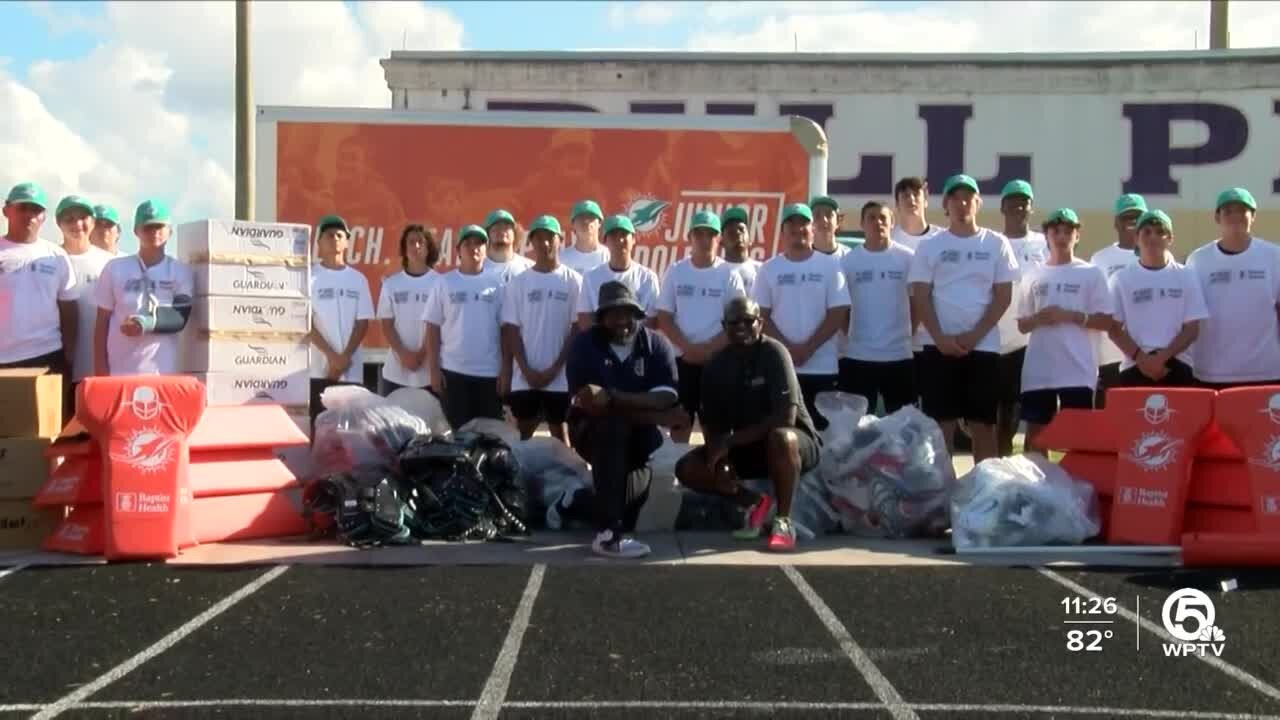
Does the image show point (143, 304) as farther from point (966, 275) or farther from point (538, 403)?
point (966, 275)

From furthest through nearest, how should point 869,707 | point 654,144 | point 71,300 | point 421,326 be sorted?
point 654,144 < point 421,326 < point 71,300 < point 869,707

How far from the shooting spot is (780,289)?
365 inches

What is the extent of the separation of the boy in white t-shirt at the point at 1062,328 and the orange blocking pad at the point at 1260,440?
1485 mm

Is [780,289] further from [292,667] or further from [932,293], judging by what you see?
[292,667]

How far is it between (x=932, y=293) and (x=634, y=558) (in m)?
2.96

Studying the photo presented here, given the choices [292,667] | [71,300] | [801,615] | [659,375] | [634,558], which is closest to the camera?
[292,667]

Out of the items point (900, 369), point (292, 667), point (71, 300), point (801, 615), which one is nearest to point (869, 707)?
point (801, 615)

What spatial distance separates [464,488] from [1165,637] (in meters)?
4.17

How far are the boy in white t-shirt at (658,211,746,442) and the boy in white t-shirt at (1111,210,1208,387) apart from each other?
2549mm

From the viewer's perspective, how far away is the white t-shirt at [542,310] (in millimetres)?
9547

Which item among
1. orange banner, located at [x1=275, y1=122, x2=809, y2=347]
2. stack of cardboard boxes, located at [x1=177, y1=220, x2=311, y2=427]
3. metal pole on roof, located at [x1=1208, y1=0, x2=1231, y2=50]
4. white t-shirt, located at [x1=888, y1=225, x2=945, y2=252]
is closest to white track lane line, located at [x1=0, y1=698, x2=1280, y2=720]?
stack of cardboard boxes, located at [x1=177, y1=220, x2=311, y2=427]

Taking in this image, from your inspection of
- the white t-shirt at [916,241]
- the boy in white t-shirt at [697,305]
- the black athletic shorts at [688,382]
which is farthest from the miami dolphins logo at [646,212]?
the black athletic shorts at [688,382]

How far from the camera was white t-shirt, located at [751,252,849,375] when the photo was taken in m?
9.19

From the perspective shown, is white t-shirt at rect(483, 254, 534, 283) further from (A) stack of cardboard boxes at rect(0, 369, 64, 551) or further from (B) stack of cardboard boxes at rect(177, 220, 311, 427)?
(A) stack of cardboard boxes at rect(0, 369, 64, 551)
